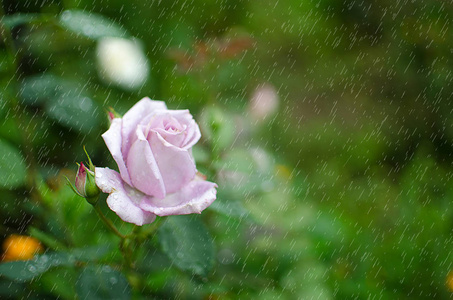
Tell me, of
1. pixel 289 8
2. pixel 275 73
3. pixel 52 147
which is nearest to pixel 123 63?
pixel 52 147

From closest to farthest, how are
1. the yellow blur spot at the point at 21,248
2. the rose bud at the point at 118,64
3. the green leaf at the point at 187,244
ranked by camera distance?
the green leaf at the point at 187,244
the yellow blur spot at the point at 21,248
the rose bud at the point at 118,64

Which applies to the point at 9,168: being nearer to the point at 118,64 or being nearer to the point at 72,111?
the point at 72,111

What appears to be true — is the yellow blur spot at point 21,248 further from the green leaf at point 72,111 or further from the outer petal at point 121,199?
the outer petal at point 121,199

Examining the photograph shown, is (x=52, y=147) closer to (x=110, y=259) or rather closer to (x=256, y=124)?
(x=110, y=259)

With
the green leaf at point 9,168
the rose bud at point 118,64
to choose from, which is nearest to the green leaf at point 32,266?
the green leaf at point 9,168

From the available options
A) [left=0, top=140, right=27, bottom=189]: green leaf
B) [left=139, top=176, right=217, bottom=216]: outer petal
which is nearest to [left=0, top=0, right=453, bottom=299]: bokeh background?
[left=0, top=140, right=27, bottom=189]: green leaf
